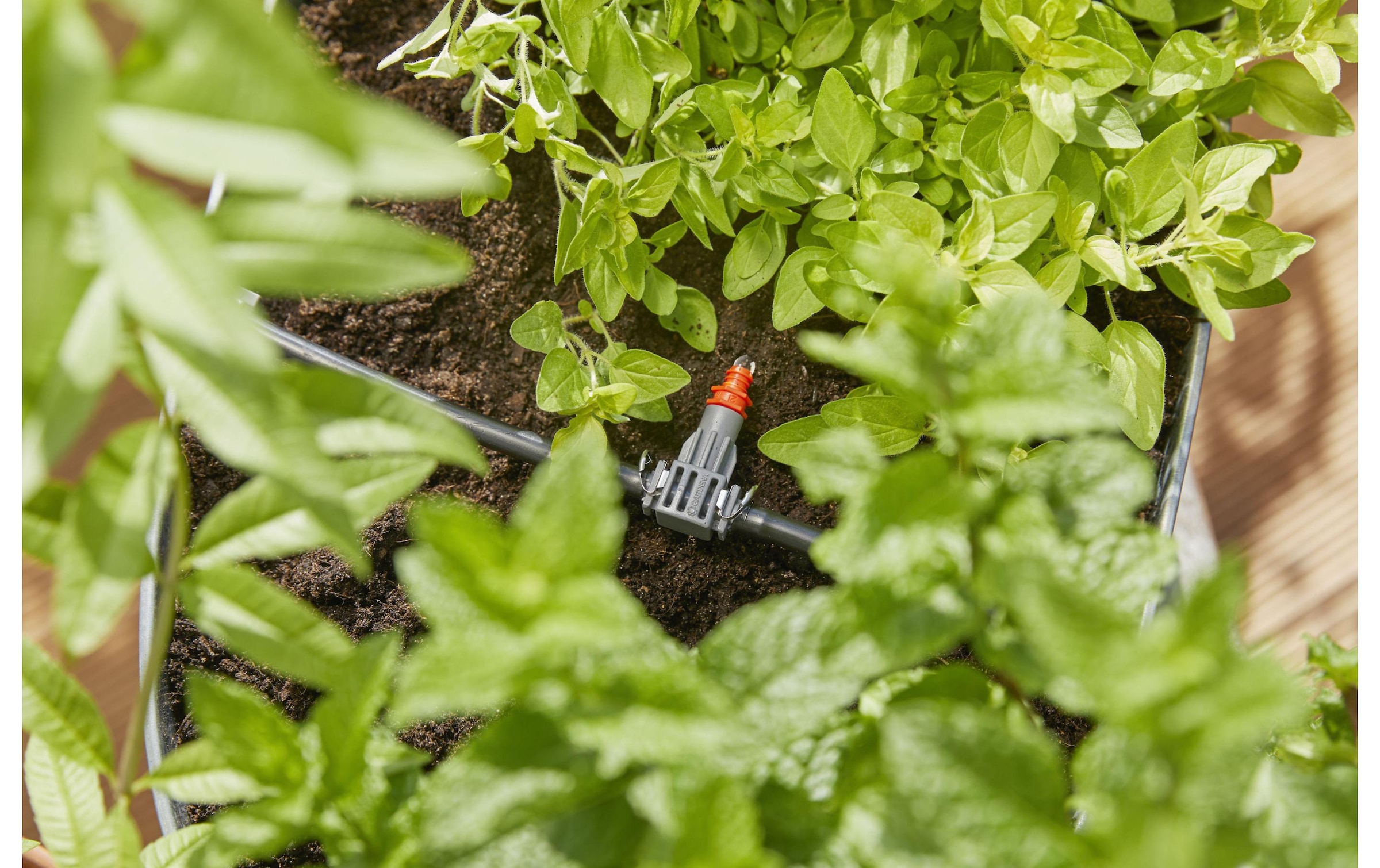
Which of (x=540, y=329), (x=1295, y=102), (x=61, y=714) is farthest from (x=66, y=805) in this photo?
(x=1295, y=102)

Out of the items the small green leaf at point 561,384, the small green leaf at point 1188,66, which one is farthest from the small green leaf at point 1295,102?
the small green leaf at point 561,384

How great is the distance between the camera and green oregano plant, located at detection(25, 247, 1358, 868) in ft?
1.06

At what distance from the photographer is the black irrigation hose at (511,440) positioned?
2.68 ft

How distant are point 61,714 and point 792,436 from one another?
0.55m

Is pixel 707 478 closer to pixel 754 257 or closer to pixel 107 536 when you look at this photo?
pixel 754 257

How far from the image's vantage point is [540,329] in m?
0.81

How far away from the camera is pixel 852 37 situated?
2.67 feet

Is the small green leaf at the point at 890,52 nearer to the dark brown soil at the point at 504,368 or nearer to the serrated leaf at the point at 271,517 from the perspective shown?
the dark brown soil at the point at 504,368

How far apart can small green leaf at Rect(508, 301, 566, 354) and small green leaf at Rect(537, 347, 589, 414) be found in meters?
0.03

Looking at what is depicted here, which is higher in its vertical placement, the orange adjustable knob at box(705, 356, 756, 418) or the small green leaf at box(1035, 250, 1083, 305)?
the small green leaf at box(1035, 250, 1083, 305)

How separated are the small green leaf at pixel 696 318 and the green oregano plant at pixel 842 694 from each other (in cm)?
44

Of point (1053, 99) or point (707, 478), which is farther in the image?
point (707, 478)

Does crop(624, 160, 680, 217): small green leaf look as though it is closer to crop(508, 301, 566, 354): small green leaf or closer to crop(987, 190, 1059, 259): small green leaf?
crop(508, 301, 566, 354): small green leaf

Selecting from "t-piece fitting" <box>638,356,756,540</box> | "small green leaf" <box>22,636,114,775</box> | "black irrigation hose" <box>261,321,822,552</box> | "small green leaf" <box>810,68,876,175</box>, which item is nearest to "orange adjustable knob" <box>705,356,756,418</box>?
"t-piece fitting" <box>638,356,756,540</box>
